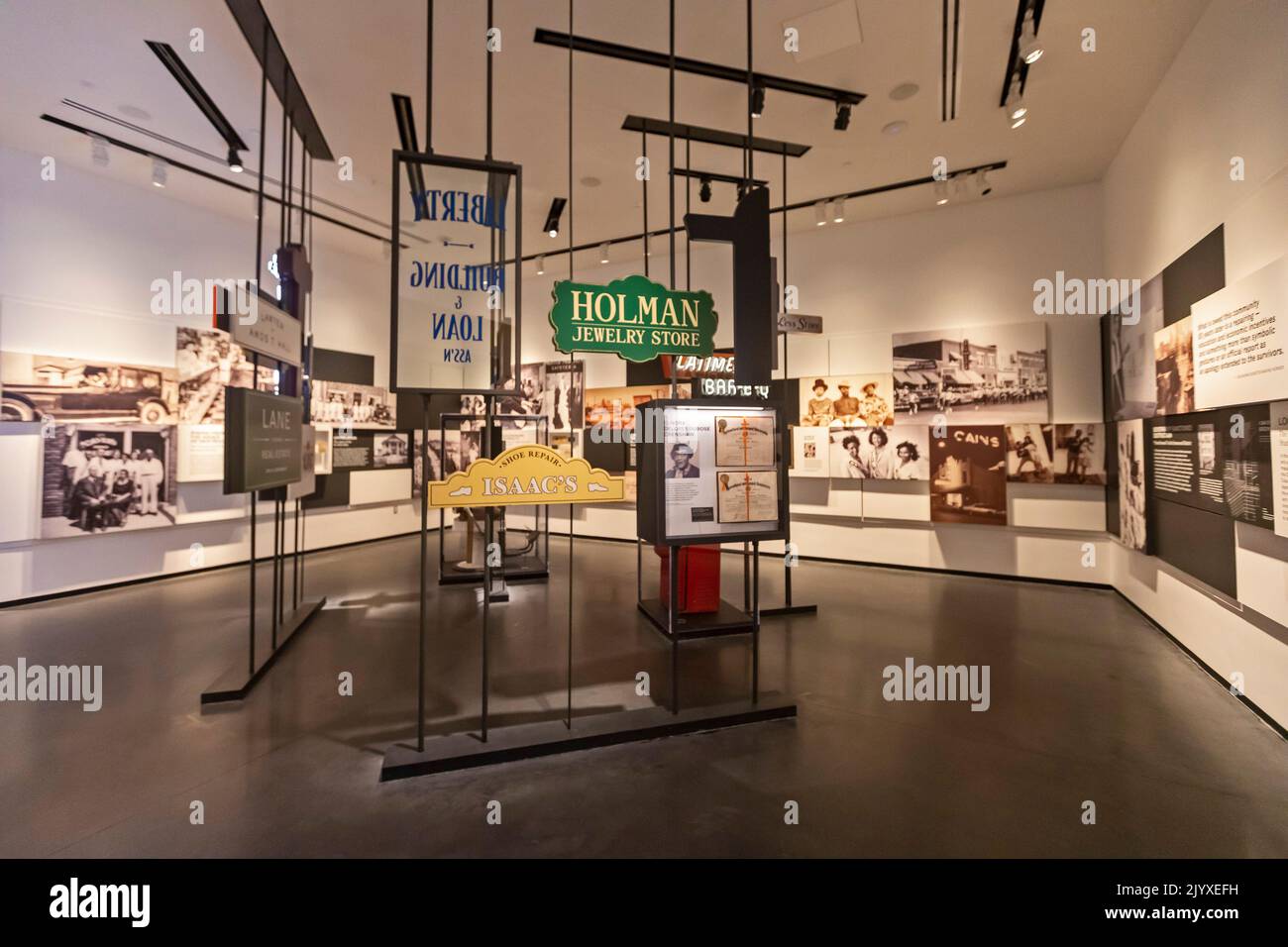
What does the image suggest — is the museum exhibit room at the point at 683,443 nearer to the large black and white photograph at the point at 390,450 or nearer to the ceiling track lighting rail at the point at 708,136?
the ceiling track lighting rail at the point at 708,136

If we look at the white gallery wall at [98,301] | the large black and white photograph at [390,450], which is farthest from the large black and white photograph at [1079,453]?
the white gallery wall at [98,301]

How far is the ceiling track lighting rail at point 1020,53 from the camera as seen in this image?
3.25 meters

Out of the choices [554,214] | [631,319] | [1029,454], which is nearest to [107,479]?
[554,214]

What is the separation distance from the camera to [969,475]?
589cm

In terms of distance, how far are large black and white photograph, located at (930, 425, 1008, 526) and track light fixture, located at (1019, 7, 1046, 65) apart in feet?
11.5

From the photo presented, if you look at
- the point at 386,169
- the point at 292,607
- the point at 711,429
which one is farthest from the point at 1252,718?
the point at 386,169

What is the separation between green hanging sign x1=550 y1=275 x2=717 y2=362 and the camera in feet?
8.24

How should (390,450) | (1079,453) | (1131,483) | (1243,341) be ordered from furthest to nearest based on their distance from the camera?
(390,450) < (1079,453) < (1131,483) < (1243,341)

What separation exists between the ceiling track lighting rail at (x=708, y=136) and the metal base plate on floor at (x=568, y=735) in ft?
14.2

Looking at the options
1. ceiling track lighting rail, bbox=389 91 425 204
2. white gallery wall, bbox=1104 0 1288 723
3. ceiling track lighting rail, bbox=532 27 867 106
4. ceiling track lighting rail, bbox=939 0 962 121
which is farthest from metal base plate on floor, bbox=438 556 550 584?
ceiling track lighting rail, bbox=939 0 962 121

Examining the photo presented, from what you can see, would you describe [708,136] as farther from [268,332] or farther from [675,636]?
[675,636]

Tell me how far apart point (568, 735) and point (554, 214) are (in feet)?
19.1

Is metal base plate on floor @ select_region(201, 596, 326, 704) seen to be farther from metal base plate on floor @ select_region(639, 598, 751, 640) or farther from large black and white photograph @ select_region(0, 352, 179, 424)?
large black and white photograph @ select_region(0, 352, 179, 424)

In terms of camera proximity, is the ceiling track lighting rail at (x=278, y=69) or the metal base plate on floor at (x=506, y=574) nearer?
the ceiling track lighting rail at (x=278, y=69)
